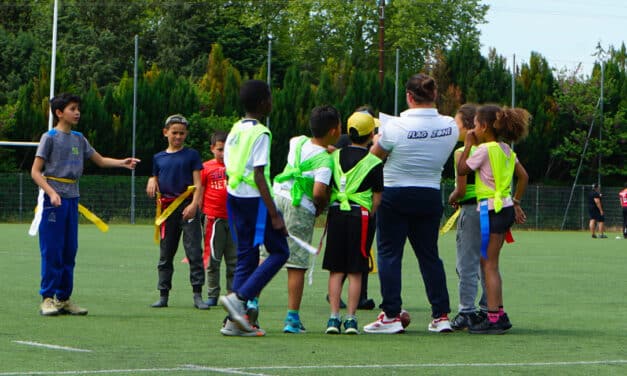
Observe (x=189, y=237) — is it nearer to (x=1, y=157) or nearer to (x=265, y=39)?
(x=1, y=157)

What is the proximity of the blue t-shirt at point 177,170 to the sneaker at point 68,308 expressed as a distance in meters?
1.76

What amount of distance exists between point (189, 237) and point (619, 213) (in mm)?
43227

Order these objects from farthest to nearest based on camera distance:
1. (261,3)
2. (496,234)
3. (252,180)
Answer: (261,3) < (496,234) < (252,180)

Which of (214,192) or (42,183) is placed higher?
(42,183)

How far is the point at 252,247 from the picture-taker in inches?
390

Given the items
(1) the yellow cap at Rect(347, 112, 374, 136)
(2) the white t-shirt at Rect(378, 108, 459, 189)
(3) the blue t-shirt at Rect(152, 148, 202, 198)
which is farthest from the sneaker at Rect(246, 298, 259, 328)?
(3) the blue t-shirt at Rect(152, 148, 202, 198)

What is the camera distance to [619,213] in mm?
53594

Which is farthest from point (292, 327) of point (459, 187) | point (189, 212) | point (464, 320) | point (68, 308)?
point (189, 212)

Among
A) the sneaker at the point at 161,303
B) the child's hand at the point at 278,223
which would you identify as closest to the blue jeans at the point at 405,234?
the child's hand at the point at 278,223

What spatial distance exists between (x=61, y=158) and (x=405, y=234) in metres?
3.27

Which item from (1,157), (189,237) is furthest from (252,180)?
(1,157)

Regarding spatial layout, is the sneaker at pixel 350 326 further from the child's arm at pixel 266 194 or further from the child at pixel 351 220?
the child's arm at pixel 266 194

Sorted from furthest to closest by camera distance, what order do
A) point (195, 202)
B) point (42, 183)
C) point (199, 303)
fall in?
1. point (199, 303)
2. point (195, 202)
3. point (42, 183)

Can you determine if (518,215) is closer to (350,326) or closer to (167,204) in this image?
(350,326)
